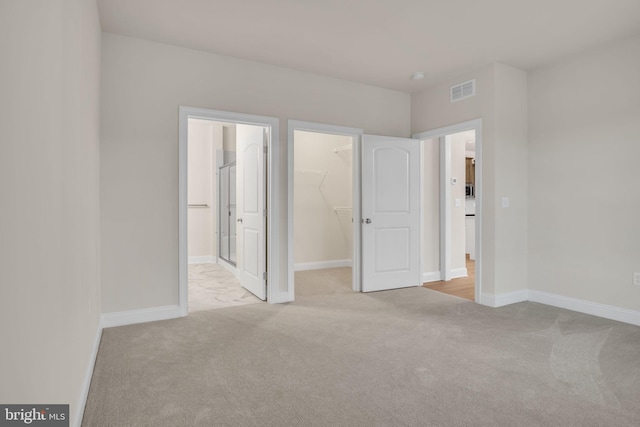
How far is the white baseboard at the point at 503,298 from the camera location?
393 centimetres

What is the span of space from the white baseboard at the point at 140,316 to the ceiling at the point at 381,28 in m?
2.52

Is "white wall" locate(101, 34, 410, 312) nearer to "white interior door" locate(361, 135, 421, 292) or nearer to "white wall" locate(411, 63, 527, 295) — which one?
"white interior door" locate(361, 135, 421, 292)

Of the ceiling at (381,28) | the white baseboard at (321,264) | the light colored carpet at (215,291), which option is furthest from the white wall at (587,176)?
the light colored carpet at (215,291)

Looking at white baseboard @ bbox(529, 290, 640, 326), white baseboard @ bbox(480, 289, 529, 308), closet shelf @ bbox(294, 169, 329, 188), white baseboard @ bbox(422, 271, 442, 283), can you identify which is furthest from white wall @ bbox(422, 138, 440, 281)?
closet shelf @ bbox(294, 169, 329, 188)

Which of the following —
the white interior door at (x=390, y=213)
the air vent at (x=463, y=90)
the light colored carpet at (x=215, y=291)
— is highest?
the air vent at (x=463, y=90)

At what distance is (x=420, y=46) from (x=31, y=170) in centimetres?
344

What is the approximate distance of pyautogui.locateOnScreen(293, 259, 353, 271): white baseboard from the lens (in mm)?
6446

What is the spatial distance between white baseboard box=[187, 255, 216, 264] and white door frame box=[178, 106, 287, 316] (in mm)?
3574

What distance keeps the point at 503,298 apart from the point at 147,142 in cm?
397

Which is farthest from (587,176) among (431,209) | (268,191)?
(268,191)

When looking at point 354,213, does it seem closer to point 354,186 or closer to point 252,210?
point 354,186

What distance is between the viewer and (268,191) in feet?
13.4

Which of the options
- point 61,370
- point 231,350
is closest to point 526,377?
point 231,350

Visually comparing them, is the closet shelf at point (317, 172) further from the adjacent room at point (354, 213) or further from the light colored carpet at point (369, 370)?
the light colored carpet at point (369, 370)
